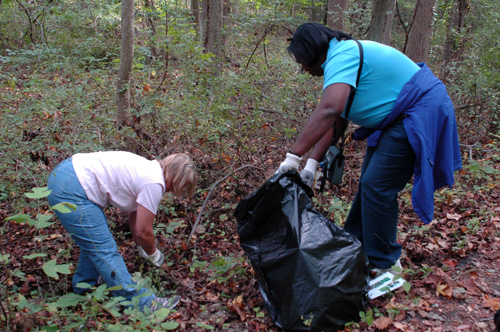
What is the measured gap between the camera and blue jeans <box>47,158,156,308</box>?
8.46ft

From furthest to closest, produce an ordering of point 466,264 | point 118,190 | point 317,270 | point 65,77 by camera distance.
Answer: point 65,77 → point 466,264 → point 118,190 → point 317,270

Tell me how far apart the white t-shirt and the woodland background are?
35 centimetres

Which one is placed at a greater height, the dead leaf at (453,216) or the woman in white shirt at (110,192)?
the woman in white shirt at (110,192)

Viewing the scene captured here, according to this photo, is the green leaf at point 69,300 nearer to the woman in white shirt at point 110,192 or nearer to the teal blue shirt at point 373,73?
the woman in white shirt at point 110,192

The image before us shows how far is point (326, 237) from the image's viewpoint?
227 centimetres

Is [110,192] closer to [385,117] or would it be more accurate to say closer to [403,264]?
[385,117]

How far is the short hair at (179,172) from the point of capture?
2.67m

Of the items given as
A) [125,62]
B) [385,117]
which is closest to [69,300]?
[385,117]

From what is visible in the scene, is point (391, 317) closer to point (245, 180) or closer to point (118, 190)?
point (118, 190)

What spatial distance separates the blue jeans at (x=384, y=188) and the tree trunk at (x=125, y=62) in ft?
12.0

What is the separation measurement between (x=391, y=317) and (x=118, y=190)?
2.09 metres

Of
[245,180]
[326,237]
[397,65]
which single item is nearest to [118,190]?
[326,237]

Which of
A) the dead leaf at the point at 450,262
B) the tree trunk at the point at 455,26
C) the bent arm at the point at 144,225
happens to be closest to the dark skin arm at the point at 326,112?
the bent arm at the point at 144,225

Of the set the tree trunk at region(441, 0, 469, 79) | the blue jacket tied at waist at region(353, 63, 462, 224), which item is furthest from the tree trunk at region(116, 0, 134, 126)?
the tree trunk at region(441, 0, 469, 79)
